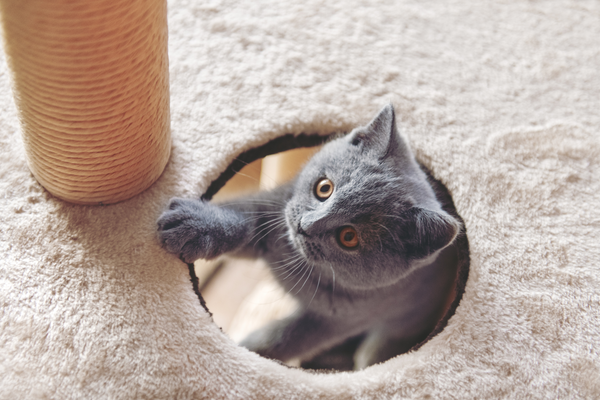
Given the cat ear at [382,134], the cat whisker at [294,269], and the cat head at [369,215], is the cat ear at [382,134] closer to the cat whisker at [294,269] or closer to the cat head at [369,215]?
the cat head at [369,215]

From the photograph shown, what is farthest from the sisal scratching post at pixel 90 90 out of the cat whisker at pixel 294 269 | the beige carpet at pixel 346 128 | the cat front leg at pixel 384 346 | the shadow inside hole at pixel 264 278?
the cat front leg at pixel 384 346

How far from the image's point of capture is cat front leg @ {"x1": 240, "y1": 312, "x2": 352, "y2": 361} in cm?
109

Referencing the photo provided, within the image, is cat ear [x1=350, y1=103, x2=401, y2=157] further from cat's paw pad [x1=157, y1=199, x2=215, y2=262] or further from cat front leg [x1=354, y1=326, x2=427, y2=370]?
cat front leg [x1=354, y1=326, x2=427, y2=370]

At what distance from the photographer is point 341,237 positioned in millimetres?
876

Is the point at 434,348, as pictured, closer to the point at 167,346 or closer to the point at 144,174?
the point at 167,346

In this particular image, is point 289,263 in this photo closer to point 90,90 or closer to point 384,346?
point 384,346

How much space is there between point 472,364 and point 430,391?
105mm

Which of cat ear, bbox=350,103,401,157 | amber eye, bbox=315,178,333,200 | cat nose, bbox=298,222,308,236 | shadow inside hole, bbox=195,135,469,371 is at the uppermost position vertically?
cat ear, bbox=350,103,401,157

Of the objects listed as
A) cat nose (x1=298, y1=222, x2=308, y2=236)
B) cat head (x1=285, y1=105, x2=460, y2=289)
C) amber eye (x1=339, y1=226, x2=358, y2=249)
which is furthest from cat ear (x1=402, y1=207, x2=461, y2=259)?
cat nose (x1=298, y1=222, x2=308, y2=236)

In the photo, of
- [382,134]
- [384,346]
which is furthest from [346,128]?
[384,346]

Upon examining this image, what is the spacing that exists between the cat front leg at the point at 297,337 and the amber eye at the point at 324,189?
367 mm

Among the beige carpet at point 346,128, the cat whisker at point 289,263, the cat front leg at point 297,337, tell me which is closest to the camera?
the beige carpet at point 346,128

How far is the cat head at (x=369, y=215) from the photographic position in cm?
84

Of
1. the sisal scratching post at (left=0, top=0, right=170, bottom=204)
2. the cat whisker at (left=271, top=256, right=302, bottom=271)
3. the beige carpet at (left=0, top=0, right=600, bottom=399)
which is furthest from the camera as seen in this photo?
the cat whisker at (left=271, top=256, right=302, bottom=271)
